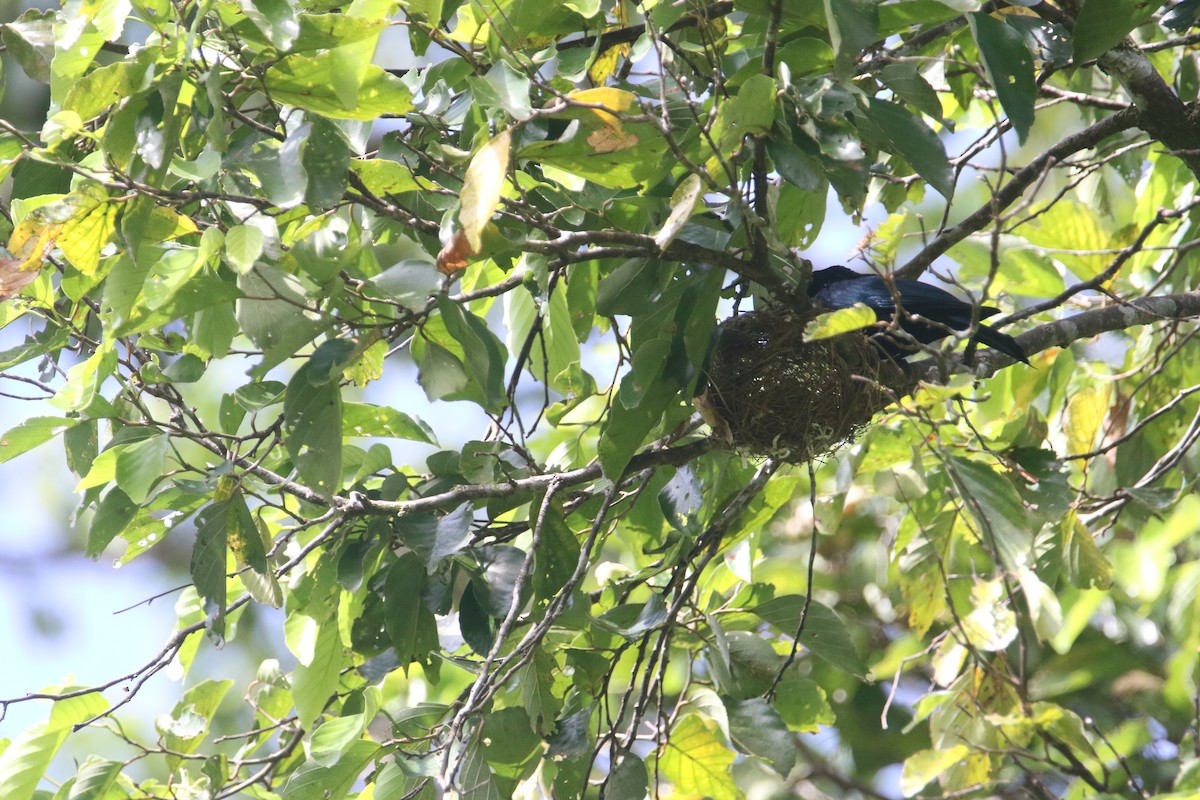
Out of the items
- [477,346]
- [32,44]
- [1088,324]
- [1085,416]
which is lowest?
[1085,416]

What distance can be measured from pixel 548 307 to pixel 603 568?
0.98m

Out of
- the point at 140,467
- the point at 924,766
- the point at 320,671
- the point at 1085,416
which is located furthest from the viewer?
the point at 1085,416

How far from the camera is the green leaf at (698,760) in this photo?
2719 millimetres

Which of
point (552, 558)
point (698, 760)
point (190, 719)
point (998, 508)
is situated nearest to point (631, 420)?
point (552, 558)

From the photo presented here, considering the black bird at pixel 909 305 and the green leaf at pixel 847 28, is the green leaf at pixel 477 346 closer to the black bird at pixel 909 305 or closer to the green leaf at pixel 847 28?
the green leaf at pixel 847 28

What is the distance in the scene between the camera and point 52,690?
274 centimetres

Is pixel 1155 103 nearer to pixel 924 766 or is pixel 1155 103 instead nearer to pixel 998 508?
pixel 998 508

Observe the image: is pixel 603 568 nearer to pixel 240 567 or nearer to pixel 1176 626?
pixel 240 567

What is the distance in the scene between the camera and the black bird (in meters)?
2.78

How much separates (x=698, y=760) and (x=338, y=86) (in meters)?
1.83

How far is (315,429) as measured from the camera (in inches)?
78.0

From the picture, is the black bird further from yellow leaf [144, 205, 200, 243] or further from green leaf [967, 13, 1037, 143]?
yellow leaf [144, 205, 200, 243]

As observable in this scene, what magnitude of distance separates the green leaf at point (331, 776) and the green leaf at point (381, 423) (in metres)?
0.71

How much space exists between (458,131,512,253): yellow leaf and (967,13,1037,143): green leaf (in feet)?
2.83
